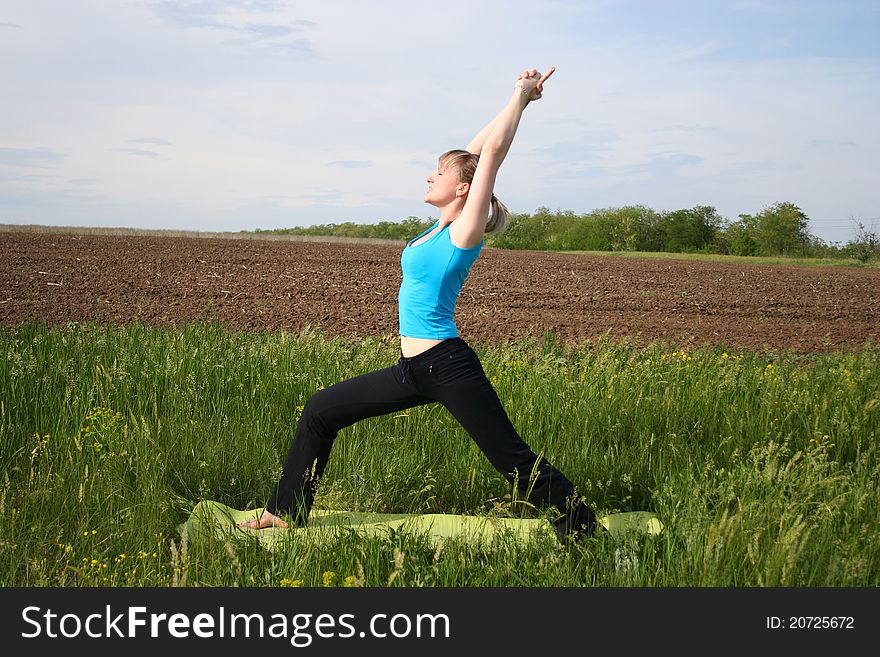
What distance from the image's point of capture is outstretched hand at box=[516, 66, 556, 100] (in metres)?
4.05

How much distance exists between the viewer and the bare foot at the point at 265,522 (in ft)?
14.7

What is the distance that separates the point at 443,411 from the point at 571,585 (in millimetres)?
2576

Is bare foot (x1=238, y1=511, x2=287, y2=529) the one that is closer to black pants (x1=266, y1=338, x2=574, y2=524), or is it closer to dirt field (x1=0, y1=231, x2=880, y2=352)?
black pants (x1=266, y1=338, x2=574, y2=524)

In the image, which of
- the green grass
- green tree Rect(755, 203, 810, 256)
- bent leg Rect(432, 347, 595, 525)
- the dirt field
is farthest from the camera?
green tree Rect(755, 203, 810, 256)

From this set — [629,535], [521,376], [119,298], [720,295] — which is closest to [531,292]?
[720,295]

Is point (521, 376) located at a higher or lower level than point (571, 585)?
higher

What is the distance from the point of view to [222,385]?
21.5 feet

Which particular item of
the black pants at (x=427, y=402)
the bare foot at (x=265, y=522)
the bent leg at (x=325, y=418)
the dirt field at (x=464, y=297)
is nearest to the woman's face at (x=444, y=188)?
the black pants at (x=427, y=402)

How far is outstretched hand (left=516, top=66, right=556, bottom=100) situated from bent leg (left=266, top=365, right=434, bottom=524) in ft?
4.80

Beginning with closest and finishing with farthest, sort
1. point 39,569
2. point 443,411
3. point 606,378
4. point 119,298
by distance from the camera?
point 39,569, point 443,411, point 606,378, point 119,298

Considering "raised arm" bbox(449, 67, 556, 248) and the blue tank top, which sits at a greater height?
"raised arm" bbox(449, 67, 556, 248)

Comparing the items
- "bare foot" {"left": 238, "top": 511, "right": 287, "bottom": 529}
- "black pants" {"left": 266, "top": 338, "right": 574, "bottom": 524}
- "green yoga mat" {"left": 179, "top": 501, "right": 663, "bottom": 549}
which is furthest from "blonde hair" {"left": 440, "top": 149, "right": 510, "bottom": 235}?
"bare foot" {"left": 238, "top": 511, "right": 287, "bottom": 529}

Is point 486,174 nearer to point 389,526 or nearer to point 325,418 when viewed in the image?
point 325,418
